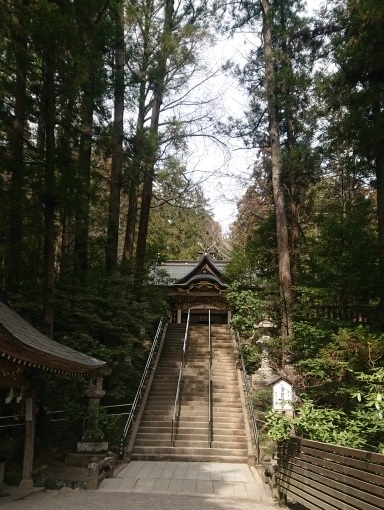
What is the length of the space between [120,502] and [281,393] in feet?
9.17

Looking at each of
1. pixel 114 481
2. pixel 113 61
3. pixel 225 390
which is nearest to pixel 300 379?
pixel 225 390

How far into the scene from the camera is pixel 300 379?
31.7 feet

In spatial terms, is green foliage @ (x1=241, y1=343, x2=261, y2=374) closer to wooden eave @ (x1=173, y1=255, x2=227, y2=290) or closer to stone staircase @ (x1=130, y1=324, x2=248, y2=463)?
stone staircase @ (x1=130, y1=324, x2=248, y2=463)

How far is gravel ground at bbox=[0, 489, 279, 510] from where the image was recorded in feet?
18.2

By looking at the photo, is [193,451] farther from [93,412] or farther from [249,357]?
[249,357]

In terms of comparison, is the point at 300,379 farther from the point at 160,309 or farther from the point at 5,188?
the point at 5,188

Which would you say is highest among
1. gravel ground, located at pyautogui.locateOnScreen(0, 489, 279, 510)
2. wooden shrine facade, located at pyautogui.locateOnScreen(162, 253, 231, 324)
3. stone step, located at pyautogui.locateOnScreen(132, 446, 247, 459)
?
wooden shrine facade, located at pyautogui.locateOnScreen(162, 253, 231, 324)

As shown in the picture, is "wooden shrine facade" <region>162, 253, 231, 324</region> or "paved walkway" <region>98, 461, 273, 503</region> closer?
"paved walkway" <region>98, 461, 273, 503</region>

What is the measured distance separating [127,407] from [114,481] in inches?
177

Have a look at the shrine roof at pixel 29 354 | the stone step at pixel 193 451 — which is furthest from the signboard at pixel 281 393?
the stone step at pixel 193 451

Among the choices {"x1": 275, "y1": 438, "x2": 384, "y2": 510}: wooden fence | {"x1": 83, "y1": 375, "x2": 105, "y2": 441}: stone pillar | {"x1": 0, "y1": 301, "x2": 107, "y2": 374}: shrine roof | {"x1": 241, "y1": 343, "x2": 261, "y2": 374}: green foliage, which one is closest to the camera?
{"x1": 275, "y1": 438, "x2": 384, "y2": 510}: wooden fence

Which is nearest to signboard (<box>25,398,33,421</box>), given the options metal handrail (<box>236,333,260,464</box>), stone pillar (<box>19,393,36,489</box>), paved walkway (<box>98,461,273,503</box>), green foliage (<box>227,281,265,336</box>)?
stone pillar (<box>19,393,36,489</box>)

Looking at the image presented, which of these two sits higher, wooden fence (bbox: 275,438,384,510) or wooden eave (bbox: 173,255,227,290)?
wooden eave (bbox: 173,255,227,290)

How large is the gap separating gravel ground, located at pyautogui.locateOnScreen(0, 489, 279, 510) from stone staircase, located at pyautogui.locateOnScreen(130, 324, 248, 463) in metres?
3.23
